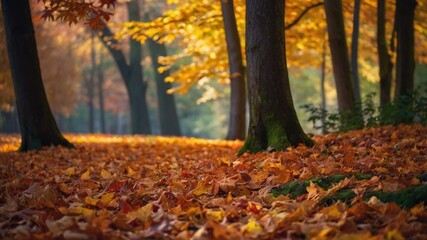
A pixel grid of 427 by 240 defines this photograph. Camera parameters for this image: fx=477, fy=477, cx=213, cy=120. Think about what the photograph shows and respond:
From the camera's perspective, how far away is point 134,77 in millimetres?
21281

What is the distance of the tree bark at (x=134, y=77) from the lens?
20.6 meters

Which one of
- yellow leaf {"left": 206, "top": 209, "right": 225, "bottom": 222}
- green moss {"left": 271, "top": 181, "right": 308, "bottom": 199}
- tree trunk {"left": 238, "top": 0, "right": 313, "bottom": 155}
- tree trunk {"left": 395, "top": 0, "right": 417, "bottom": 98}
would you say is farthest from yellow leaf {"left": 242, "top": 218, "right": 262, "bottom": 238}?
tree trunk {"left": 395, "top": 0, "right": 417, "bottom": 98}

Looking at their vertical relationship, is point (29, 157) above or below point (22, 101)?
below

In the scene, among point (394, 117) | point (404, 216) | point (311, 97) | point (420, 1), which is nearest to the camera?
point (404, 216)

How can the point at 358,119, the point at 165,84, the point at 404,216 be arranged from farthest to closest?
the point at 165,84
the point at 358,119
the point at 404,216

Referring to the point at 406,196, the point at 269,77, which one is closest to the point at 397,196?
the point at 406,196

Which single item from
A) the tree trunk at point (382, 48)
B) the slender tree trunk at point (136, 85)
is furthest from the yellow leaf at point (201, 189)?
the slender tree trunk at point (136, 85)

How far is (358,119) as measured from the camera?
10156mm

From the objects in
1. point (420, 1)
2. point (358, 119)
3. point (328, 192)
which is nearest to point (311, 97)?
point (420, 1)

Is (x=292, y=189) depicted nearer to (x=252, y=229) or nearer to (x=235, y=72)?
(x=252, y=229)

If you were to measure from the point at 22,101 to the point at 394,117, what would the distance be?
7.38 m

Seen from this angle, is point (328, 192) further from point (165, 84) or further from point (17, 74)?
point (165, 84)

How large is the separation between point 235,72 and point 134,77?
9088 millimetres

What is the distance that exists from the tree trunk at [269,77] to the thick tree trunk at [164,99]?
1607cm
